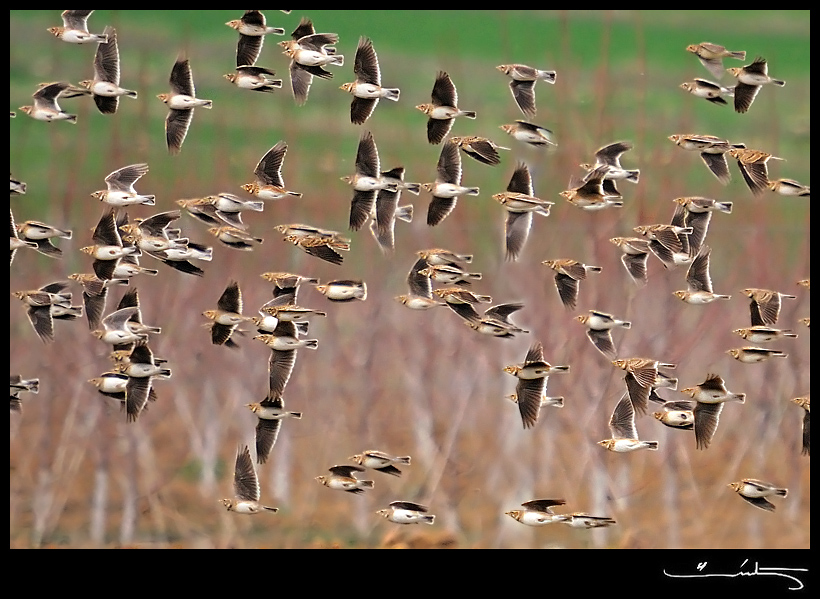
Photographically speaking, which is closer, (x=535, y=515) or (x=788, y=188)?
(x=788, y=188)

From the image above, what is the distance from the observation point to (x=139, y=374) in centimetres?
Result: 561

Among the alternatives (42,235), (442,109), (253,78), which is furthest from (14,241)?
(442,109)

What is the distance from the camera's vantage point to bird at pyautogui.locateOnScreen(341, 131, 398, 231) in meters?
5.53

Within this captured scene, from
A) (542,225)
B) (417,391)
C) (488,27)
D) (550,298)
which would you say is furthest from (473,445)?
(488,27)

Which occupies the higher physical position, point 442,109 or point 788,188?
point 442,109

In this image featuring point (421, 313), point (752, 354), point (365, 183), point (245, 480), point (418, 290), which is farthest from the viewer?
point (421, 313)

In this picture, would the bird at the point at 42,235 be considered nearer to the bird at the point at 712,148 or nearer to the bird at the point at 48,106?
the bird at the point at 48,106

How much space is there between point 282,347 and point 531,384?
1415 mm

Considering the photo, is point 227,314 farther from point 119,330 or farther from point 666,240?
point 666,240

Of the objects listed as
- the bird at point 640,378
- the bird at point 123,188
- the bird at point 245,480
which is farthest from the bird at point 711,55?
the bird at point 245,480

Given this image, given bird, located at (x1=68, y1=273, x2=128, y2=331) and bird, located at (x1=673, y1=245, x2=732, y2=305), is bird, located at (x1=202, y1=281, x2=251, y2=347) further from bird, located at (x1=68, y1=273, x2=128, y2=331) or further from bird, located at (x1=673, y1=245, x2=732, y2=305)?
bird, located at (x1=673, y1=245, x2=732, y2=305)

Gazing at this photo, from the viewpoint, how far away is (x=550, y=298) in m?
6.30

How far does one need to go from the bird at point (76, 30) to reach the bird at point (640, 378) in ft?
11.4

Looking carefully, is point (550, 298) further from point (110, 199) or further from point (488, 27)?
point (110, 199)
